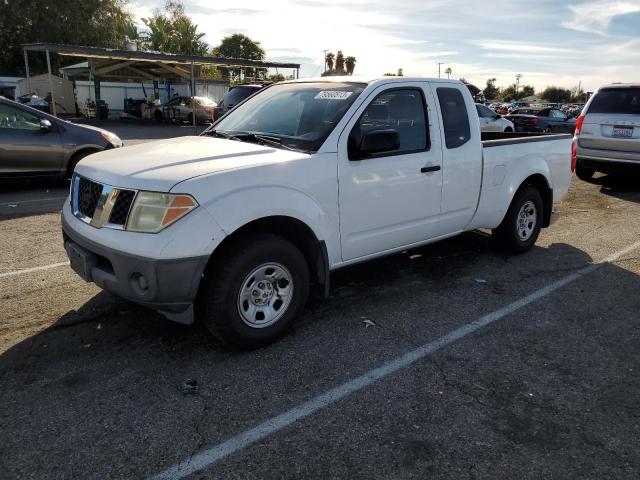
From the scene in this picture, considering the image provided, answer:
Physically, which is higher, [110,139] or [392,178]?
[110,139]

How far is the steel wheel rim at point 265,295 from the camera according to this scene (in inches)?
135

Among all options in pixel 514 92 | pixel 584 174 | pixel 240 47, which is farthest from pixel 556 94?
pixel 584 174

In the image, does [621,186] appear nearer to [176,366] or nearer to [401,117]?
[401,117]

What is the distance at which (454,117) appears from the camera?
475cm

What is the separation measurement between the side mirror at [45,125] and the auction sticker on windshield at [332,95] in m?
6.27

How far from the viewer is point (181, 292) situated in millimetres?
3117

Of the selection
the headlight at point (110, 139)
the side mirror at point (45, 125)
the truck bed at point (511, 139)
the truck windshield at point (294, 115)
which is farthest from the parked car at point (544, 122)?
the truck windshield at point (294, 115)

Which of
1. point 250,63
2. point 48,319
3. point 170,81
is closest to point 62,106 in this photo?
point 170,81

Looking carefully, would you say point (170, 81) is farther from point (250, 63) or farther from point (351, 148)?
point (351, 148)

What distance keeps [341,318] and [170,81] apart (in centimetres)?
3466

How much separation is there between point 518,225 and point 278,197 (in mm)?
3406

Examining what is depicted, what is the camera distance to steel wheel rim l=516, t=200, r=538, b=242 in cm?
576

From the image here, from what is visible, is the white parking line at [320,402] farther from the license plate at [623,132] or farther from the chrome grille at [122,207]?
A: the license plate at [623,132]

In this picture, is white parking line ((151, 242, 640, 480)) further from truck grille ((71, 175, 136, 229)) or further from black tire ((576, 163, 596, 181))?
black tire ((576, 163, 596, 181))
